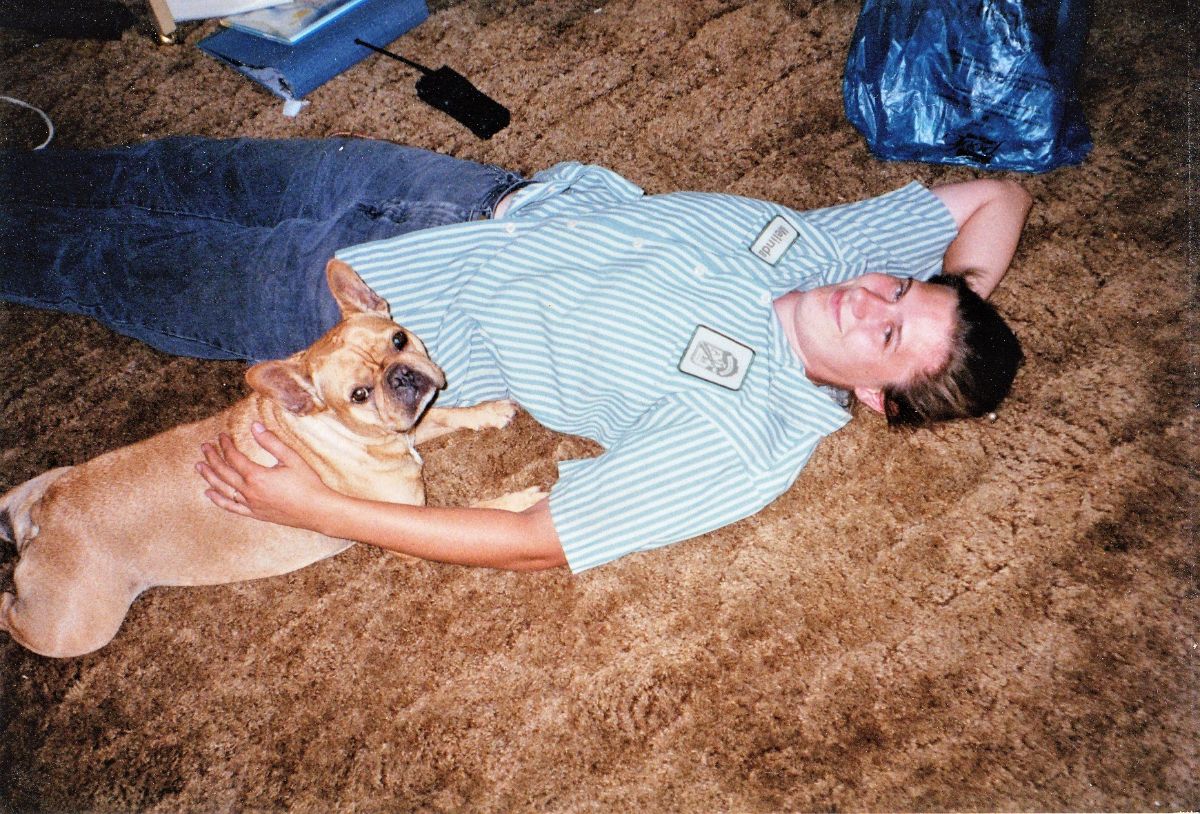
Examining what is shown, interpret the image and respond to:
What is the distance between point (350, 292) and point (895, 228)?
77.5 inches

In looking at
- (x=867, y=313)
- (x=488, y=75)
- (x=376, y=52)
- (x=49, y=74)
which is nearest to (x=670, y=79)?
(x=488, y=75)

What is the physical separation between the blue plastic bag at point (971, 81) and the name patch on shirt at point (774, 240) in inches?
41.5

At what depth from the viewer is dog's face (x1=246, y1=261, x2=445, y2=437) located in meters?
2.12

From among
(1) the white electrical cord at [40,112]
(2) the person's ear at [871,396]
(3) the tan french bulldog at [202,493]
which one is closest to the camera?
(3) the tan french bulldog at [202,493]

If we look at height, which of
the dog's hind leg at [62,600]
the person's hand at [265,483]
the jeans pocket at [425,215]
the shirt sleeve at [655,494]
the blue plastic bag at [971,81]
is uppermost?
the blue plastic bag at [971,81]

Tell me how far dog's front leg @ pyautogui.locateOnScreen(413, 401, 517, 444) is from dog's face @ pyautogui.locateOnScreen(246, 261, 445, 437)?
1.36 ft

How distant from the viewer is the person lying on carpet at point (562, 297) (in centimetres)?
203

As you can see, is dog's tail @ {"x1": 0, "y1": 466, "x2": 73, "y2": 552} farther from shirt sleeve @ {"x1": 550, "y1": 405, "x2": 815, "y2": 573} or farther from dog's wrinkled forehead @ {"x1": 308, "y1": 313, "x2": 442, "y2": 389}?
shirt sleeve @ {"x1": 550, "y1": 405, "x2": 815, "y2": 573}

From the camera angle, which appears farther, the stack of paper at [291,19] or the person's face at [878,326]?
the stack of paper at [291,19]

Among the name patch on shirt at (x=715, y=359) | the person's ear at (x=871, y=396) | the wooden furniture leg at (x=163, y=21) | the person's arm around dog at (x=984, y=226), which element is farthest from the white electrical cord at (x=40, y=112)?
the person's arm around dog at (x=984, y=226)

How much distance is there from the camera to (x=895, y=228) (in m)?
2.39

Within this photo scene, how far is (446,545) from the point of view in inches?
81.2

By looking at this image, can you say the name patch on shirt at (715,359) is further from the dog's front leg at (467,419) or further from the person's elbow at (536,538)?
the dog's front leg at (467,419)

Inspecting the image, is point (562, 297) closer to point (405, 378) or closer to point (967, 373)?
point (405, 378)
